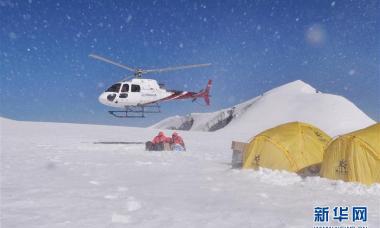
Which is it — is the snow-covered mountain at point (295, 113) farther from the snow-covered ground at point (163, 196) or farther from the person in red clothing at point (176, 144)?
the snow-covered ground at point (163, 196)

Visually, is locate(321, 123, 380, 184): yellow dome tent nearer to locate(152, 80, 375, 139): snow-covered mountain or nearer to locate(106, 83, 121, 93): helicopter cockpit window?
locate(106, 83, 121, 93): helicopter cockpit window

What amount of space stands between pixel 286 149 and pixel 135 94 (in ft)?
52.0

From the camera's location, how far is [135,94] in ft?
86.3

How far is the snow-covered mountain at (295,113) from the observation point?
5737 cm

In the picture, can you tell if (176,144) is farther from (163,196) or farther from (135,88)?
(163,196)

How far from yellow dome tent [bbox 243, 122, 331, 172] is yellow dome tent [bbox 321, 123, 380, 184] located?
1.36m

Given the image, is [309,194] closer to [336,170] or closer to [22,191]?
[336,170]

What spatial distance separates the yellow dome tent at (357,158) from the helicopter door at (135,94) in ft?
56.8

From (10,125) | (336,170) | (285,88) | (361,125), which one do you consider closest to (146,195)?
(336,170)

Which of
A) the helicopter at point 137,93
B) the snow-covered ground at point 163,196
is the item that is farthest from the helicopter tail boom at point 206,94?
the snow-covered ground at point 163,196

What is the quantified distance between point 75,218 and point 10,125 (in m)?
33.2

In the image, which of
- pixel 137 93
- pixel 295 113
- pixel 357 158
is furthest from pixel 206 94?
pixel 295 113

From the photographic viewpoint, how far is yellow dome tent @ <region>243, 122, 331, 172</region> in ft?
39.4

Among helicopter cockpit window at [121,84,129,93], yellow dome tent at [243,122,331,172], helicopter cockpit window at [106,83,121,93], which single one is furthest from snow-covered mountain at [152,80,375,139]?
yellow dome tent at [243,122,331,172]
